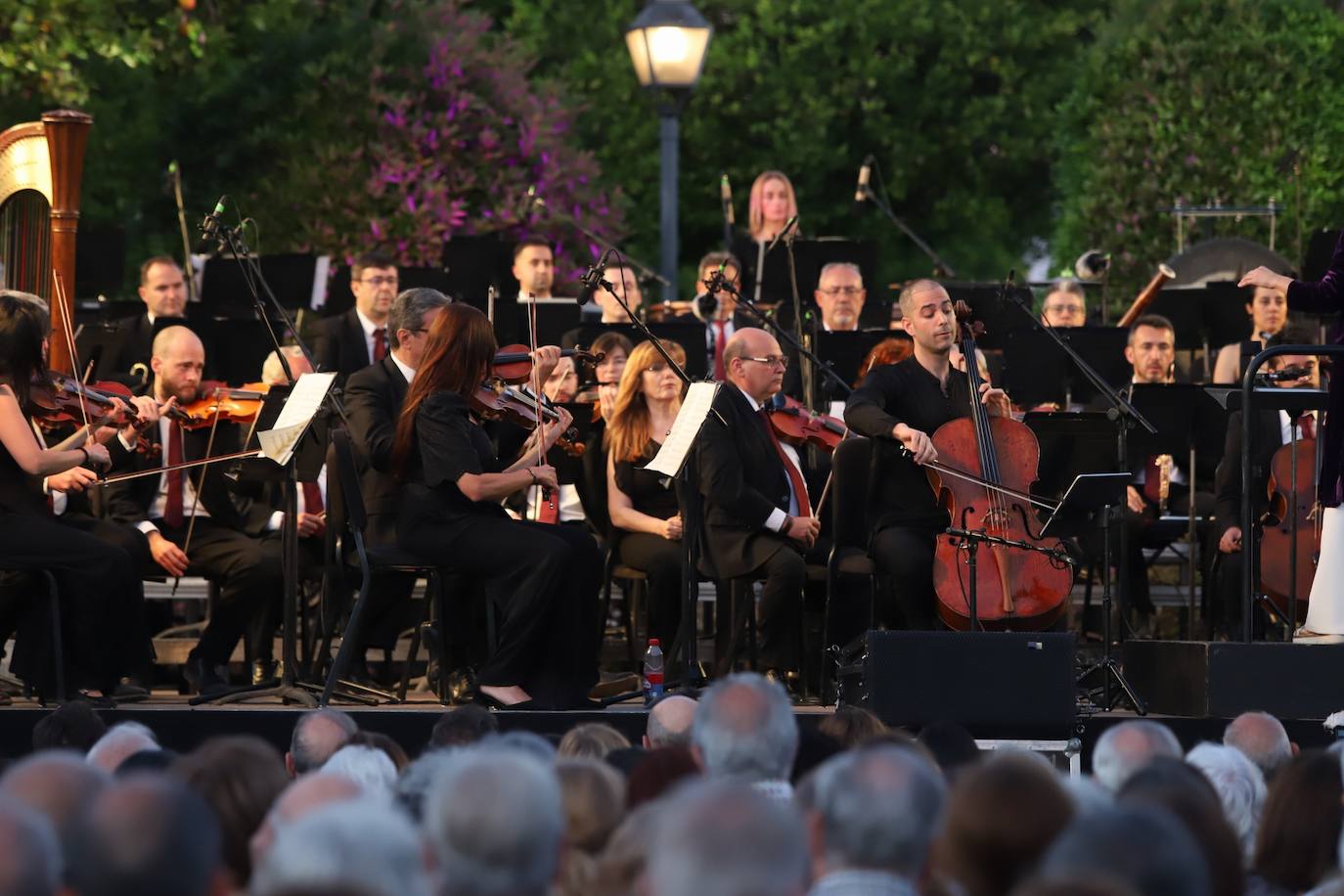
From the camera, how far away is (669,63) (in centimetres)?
1262

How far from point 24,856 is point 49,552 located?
4709 mm

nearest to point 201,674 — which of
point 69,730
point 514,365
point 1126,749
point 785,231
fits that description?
point 514,365

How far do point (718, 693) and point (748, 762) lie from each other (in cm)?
18

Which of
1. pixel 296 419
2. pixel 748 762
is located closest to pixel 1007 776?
pixel 748 762

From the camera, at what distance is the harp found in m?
8.67

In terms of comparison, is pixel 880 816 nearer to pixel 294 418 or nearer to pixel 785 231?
pixel 294 418

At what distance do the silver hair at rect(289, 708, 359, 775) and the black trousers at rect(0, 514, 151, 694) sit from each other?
232 centimetres

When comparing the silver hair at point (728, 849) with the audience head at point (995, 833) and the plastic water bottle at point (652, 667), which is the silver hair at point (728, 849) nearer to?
the audience head at point (995, 833)

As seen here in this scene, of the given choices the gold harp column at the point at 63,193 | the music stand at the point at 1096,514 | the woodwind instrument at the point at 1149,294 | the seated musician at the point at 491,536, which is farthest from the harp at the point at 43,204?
the woodwind instrument at the point at 1149,294

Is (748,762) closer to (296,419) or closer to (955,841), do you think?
(955,841)

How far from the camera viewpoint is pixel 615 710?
Result: 23.8 feet

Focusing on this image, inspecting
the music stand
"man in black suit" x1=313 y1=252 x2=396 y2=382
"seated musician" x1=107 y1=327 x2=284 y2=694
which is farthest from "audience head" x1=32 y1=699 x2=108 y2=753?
"man in black suit" x1=313 y1=252 x2=396 y2=382

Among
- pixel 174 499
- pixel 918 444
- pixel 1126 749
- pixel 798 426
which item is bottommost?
pixel 1126 749

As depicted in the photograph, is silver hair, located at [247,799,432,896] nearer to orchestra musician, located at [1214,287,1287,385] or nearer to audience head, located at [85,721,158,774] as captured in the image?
audience head, located at [85,721,158,774]
